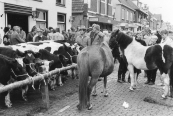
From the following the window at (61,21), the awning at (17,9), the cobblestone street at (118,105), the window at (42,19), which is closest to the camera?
the cobblestone street at (118,105)

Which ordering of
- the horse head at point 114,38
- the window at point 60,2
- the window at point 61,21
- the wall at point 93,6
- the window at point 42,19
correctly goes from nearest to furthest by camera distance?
the horse head at point 114,38, the window at point 42,19, the window at point 60,2, the window at point 61,21, the wall at point 93,6

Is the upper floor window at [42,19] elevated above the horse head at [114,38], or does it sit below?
above

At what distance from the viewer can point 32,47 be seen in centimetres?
833

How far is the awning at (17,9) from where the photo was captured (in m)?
13.0

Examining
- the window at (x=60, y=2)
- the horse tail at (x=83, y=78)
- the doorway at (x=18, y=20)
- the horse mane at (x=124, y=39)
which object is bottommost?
the horse tail at (x=83, y=78)

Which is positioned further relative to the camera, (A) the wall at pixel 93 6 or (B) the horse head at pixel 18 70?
(A) the wall at pixel 93 6

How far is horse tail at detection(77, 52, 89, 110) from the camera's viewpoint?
19.3 feet

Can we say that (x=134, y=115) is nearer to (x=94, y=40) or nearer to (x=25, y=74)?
(x=94, y=40)

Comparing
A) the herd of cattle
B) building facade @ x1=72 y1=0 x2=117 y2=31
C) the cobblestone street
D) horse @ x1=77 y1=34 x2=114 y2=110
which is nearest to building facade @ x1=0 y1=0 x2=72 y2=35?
building facade @ x1=72 y1=0 x2=117 y2=31

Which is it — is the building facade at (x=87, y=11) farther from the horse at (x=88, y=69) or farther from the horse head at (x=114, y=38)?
the horse at (x=88, y=69)

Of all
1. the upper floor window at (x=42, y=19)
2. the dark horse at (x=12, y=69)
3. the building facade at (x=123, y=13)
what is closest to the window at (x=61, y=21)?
the upper floor window at (x=42, y=19)

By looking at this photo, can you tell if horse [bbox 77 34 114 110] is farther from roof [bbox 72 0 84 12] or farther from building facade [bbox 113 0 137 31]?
building facade [bbox 113 0 137 31]

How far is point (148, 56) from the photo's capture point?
771 cm

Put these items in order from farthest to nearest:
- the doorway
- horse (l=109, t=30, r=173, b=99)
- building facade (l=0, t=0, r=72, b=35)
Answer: the doorway → building facade (l=0, t=0, r=72, b=35) → horse (l=109, t=30, r=173, b=99)
